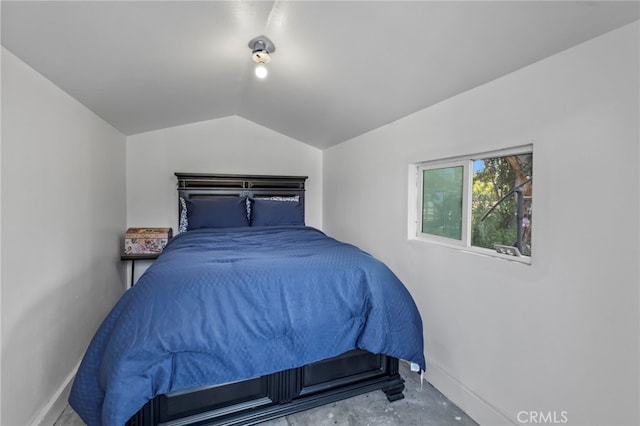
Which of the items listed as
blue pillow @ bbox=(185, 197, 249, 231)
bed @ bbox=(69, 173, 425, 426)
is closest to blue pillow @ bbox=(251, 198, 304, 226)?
blue pillow @ bbox=(185, 197, 249, 231)

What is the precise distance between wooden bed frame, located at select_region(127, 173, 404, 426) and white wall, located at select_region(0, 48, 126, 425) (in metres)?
0.62

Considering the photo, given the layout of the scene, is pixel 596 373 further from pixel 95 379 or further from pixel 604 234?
pixel 95 379

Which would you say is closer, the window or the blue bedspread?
the blue bedspread

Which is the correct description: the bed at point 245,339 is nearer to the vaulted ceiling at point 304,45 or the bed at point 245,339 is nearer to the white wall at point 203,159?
the vaulted ceiling at point 304,45

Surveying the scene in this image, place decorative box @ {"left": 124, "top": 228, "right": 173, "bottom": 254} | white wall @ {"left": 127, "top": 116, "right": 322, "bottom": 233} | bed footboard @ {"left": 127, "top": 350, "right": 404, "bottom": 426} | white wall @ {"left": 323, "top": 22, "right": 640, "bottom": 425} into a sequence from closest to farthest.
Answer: white wall @ {"left": 323, "top": 22, "right": 640, "bottom": 425} < bed footboard @ {"left": 127, "top": 350, "right": 404, "bottom": 426} < decorative box @ {"left": 124, "top": 228, "right": 173, "bottom": 254} < white wall @ {"left": 127, "top": 116, "right": 322, "bottom": 233}

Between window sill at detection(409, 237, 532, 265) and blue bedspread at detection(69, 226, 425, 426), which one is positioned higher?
window sill at detection(409, 237, 532, 265)

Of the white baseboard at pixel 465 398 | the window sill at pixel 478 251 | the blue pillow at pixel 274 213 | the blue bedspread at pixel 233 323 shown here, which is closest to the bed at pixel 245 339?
the blue bedspread at pixel 233 323

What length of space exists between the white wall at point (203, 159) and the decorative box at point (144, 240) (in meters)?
0.32

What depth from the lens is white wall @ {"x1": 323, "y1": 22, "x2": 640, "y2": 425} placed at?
1.15 metres

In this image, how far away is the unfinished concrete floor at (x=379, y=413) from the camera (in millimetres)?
1744

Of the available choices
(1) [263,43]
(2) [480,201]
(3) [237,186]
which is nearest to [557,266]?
(2) [480,201]

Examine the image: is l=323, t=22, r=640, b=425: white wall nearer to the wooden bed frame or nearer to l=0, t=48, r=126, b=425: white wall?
the wooden bed frame

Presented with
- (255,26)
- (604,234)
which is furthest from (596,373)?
(255,26)

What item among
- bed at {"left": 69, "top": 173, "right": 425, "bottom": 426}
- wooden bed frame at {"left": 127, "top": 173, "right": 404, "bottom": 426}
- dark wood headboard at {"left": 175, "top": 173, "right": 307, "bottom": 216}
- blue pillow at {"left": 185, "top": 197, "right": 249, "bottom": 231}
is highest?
dark wood headboard at {"left": 175, "top": 173, "right": 307, "bottom": 216}
